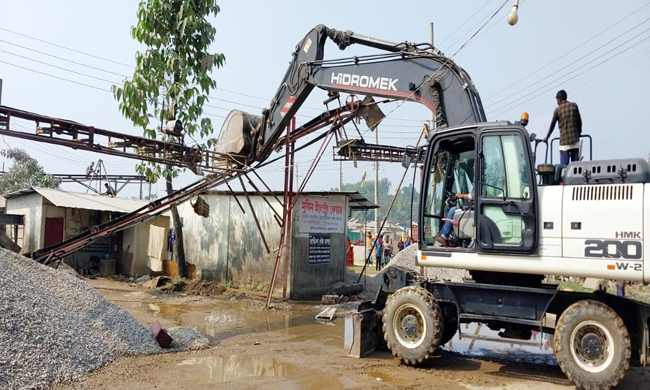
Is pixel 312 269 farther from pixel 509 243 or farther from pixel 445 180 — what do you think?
pixel 509 243

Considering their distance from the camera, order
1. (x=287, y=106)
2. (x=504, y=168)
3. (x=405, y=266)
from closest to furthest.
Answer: (x=504, y=168) < (x=287, y=106) < (x=405, y=266)

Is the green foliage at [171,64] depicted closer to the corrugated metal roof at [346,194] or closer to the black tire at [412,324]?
the corrugated metal roof at [346,194]

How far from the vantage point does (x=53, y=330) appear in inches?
287

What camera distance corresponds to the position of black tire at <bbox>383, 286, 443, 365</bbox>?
753 centimetres

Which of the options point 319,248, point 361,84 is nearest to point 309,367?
point 361,84

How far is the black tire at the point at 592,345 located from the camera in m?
6.24

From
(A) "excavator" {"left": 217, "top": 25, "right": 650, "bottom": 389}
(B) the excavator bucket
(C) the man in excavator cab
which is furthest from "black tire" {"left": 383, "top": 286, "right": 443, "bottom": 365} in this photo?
(C) the man in excavator cab

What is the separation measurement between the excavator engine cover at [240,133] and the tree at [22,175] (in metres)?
28.3

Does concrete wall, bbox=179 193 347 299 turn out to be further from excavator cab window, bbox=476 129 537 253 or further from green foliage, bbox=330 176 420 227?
green foliage, bbox=330 176 420 227

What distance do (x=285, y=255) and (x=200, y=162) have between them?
11.8 feet

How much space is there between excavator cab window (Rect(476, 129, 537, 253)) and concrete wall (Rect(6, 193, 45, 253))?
1819cm

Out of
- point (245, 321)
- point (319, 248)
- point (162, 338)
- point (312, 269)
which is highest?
point (319, 248)

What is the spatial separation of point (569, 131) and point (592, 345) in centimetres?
301

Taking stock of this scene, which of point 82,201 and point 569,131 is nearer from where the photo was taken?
point 569,131
